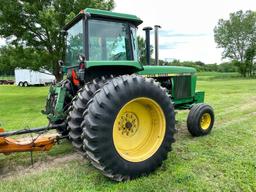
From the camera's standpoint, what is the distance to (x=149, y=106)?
4164mm

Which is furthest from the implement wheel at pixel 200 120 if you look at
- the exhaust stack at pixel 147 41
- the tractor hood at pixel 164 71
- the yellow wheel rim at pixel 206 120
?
the exhaust stack at pixel 147 41

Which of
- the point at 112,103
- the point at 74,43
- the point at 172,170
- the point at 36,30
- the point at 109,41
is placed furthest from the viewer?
the point at 36,30

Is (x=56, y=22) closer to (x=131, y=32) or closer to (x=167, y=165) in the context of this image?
(x=131, y=32)

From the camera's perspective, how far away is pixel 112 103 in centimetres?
358

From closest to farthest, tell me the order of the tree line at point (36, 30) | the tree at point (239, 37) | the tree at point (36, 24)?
the tree line at point (36, 30), the tree at point (36, 24), the tree at point (239, 37)

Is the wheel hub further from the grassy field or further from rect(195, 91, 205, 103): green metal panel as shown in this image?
rect(195, 91, 205, 103): green metal panel

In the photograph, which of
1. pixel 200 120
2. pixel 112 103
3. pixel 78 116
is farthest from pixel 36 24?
pixel 112 103

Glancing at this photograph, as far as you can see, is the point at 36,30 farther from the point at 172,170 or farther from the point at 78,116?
the point at 172,170

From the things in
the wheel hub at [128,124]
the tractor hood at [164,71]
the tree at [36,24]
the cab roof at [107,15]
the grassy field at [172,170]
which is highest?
the tree at [36,24]

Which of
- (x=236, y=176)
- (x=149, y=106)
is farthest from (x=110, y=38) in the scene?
(x=236, y=176)

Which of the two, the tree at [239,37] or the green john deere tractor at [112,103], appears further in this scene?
the tree at [239,37]

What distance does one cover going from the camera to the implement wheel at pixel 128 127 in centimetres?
347

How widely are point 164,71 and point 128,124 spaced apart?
2.49 metres

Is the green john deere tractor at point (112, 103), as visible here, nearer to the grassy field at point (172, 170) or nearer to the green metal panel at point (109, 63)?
the green metal panel at point (109, 63)
